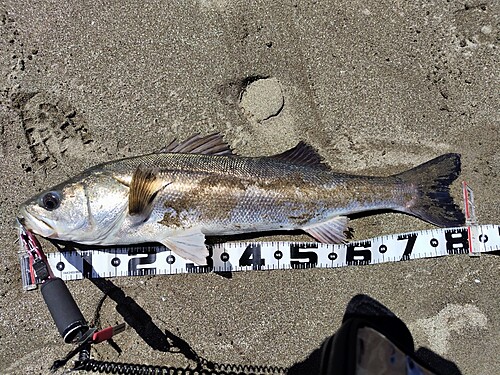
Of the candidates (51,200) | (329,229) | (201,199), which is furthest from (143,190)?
(329,229)

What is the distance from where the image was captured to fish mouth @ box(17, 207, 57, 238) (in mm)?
2943

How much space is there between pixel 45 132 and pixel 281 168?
2018 millimetres

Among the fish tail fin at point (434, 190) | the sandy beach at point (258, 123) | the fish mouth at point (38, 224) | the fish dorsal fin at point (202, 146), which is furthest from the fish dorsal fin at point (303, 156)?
the fish mouth at point (38, 224)

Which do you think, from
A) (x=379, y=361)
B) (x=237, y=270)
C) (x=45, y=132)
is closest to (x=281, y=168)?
(x=237, y=270)

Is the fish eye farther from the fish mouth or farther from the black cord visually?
the black cord

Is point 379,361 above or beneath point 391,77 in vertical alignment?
beneath

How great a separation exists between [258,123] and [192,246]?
120cm

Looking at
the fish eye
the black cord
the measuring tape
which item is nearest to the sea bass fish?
the fish eye

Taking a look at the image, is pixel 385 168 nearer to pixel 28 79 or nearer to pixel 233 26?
pixel 233 26

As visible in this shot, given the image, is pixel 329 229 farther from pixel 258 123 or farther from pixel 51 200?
pixel 51 200

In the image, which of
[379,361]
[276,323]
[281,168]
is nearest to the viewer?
[379,361]

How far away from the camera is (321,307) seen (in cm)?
330

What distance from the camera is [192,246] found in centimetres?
300

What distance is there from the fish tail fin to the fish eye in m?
2.65
